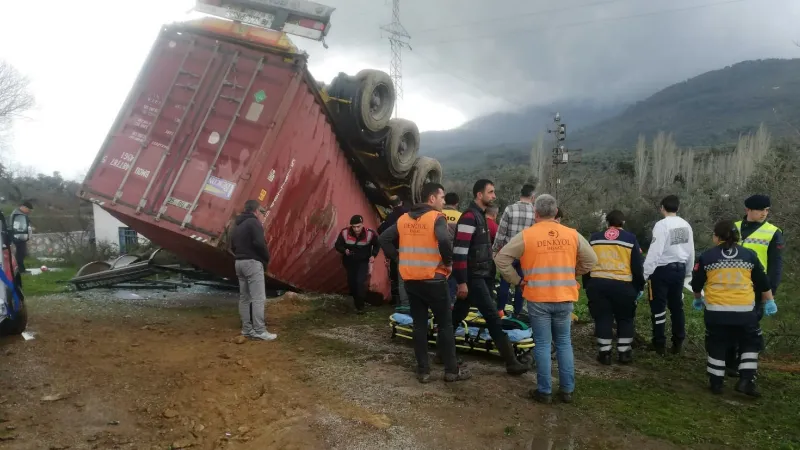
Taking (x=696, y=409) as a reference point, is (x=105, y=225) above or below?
below

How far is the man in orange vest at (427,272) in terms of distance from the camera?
4.24 meters

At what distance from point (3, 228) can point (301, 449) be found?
13.7 feet

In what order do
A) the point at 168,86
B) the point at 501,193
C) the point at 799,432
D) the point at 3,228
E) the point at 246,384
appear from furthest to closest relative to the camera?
1. the point at 501,193
2. the point at 168,86
3. the point at 3,228
4. the point at 246,384
5. the point at 799,432

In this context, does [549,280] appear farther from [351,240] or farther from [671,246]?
[351,240]

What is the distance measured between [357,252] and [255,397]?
3109 mm

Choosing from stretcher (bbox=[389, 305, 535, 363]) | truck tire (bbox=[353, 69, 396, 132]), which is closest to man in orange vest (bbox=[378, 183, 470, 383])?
stretcher (bbox=[389, 305, 535, 363])

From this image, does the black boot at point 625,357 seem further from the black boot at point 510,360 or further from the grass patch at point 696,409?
the black boot at point 510,360

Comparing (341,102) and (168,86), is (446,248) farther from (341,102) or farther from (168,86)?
(168,86)

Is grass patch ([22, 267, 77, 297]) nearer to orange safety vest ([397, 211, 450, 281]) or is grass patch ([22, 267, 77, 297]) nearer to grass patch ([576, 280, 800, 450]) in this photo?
orange safety vest ([397, 211, 450, 281])

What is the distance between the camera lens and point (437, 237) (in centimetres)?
423

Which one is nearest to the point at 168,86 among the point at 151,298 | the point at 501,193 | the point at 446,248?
the point at 151,298

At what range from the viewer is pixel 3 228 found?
517 centimetres

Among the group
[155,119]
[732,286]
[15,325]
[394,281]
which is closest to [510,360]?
[732,286]

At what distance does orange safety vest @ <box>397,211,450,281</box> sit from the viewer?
13.9 feet
